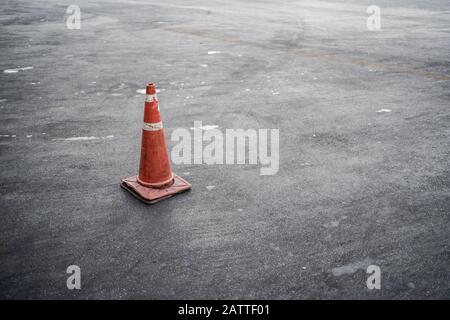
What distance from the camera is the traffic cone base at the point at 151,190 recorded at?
3.09m


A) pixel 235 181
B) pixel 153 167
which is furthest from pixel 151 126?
pixel 235 181

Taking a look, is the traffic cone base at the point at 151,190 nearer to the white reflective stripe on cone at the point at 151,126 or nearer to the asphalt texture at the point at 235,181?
the asphalt texture at the point at 235,181

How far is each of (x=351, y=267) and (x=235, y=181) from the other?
Result: 1.36 metres

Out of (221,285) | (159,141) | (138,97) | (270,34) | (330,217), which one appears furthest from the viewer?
(270,34)

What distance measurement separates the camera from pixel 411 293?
2178 mm

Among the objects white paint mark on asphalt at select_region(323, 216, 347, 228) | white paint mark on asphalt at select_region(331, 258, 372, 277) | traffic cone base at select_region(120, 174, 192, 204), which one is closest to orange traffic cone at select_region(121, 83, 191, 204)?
traffic cone base at select_region(120, 174, 192, 204)

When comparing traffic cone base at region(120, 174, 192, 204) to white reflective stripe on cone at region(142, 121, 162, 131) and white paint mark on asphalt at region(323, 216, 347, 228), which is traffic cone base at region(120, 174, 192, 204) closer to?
white reflective stripe on cone at region(142, 121, 162, 131)

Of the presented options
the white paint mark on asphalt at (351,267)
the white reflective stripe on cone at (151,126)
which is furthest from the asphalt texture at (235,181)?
the white reflective stripe on cone at (151,126)

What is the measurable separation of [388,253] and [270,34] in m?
9.19

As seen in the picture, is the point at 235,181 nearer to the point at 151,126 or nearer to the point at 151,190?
the point at 151,190

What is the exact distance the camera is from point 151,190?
3174 mm
